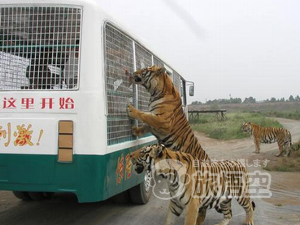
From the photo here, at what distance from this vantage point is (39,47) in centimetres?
381

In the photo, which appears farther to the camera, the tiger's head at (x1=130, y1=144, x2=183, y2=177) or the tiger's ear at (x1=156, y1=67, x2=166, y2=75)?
the tiger's ear at (x1=156, y1=67, x2=166, y2=75)

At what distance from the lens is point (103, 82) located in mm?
3676

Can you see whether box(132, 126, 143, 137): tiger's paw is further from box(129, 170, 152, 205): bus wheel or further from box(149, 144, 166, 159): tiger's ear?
box(129, 170, 152, 205): bus wheel

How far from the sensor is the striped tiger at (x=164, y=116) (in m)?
4.72

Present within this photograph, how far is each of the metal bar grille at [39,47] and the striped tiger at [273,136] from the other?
9.87 m

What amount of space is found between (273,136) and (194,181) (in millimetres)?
9320

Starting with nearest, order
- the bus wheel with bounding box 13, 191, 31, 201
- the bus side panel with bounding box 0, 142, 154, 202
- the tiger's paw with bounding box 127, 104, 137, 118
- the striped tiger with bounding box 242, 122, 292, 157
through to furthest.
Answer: the bus side panel with bounding box 0, 142, 154, 202 < the tiger's paw with bounding box 127, 104, 137, 118 < the bus wheel with bounding box 13, 191, 31, 201 < the striped tiger with bounding box 242, 122, 292, 157

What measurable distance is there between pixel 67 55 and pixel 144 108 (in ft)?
6.16

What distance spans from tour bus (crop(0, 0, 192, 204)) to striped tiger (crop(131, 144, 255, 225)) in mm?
469

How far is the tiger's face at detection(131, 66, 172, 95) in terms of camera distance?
189 inches

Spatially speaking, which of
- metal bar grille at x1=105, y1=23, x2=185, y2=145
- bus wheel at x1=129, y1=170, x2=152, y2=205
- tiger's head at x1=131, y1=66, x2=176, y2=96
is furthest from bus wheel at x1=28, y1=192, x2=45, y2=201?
tiger's head at x1=131, y1=66, x2=176, y2=96

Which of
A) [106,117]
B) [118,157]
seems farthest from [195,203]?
[106,117]

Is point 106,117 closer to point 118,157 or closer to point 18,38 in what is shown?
point 118,157

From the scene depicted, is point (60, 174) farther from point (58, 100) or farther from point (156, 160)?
point (156, 160)
